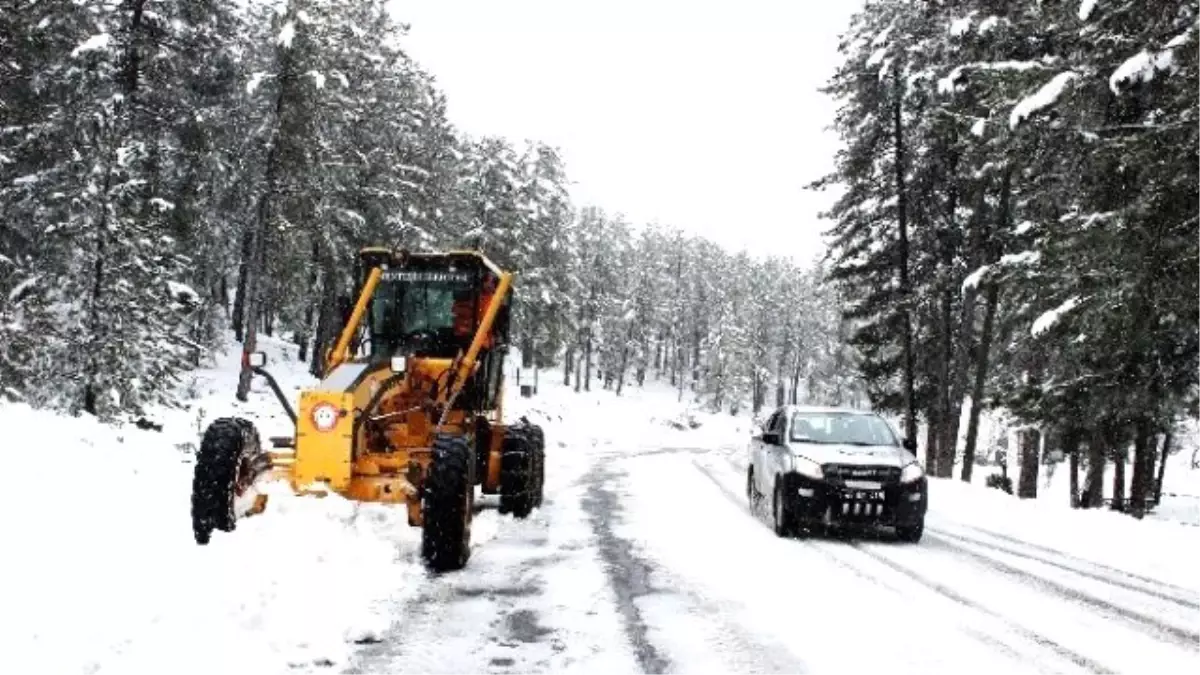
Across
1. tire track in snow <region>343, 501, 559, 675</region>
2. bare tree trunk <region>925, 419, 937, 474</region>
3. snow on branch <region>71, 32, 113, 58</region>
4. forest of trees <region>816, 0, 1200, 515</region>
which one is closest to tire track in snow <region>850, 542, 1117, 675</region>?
tire track in snow <region>343, 501, 559, 675</region>

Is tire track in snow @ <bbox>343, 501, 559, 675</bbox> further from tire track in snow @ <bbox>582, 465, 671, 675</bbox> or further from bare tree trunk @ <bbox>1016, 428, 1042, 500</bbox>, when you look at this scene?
bare tree trunk @ <bbox>1016, 428, 1042, 500</bbox>

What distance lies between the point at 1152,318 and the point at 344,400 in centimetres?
1014

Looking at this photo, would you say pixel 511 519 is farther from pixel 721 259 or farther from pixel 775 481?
pixel 721 259

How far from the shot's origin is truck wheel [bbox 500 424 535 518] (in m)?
11.9

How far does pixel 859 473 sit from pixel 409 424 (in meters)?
5.39

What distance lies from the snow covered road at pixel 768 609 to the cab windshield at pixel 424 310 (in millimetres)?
2273

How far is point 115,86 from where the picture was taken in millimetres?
22859

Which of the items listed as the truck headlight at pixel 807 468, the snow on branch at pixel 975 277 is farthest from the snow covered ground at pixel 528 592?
the snow on branch at pixel 975 277

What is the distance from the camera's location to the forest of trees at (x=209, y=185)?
20.3 m

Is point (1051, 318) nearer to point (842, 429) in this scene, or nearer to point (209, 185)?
point (842, 429)

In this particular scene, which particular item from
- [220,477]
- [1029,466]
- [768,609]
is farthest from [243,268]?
[768,609]

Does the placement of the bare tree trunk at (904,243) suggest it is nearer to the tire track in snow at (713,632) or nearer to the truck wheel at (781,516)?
the truck wheel at (781,516)

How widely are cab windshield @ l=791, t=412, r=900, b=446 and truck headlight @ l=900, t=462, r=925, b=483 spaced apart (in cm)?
84

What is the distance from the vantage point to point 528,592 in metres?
7.98
